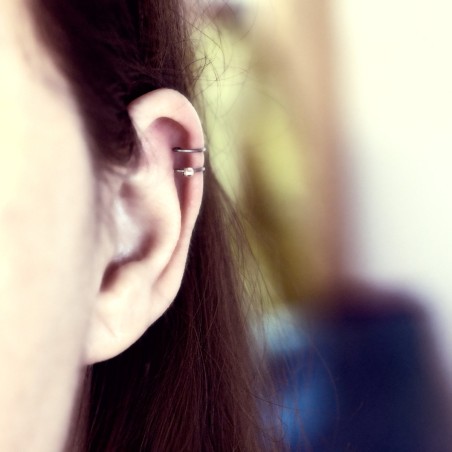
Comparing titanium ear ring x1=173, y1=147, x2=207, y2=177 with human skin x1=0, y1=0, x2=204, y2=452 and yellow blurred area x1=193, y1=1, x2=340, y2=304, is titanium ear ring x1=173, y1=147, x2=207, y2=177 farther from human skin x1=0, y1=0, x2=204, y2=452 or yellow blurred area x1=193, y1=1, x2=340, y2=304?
yellow blurred area x1=193, y1=1, x2=340, y2=304

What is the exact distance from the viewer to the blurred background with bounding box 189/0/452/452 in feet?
2.99

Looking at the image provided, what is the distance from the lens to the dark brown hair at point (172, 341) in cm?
48

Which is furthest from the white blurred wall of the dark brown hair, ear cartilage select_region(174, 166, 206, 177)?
ear cartilage select_region(174, 166, 206, 177)

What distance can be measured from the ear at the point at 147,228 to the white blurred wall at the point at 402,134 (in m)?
0.51

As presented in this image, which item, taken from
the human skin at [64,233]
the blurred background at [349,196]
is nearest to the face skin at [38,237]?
the human skin at [64,233]

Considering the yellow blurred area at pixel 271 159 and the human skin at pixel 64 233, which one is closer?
the human skin at pixel 64 233

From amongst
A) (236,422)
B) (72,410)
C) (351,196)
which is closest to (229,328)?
(236,422)

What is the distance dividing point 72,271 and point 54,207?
47mm

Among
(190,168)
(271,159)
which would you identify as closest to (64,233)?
(190,168)

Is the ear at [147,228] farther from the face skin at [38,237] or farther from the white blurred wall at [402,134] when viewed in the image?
the white blurred wall at [402,134]

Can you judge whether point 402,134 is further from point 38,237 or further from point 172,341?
point 38,237

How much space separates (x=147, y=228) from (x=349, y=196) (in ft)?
1.78

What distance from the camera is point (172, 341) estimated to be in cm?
59

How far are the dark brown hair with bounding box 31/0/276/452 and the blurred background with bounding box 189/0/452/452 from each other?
283 millimetres
